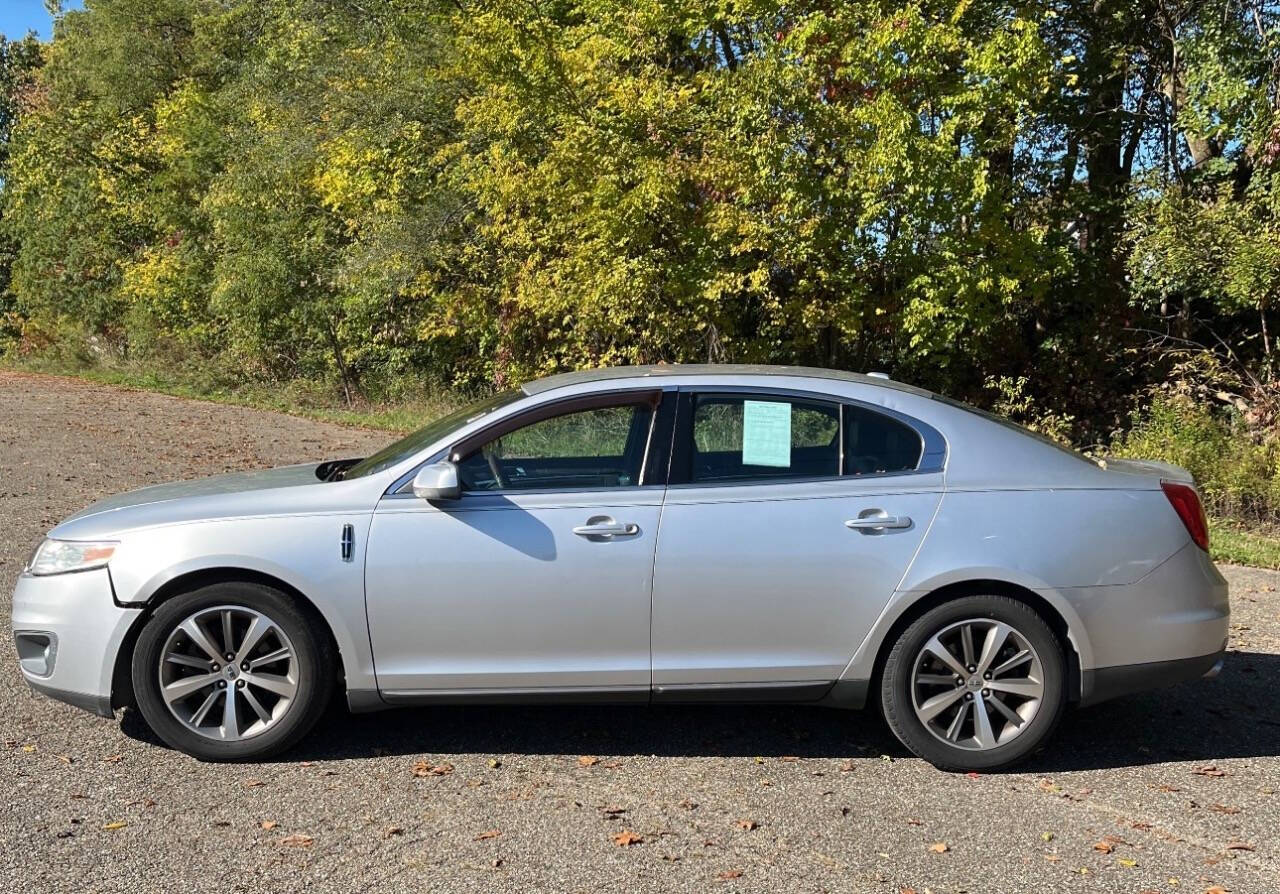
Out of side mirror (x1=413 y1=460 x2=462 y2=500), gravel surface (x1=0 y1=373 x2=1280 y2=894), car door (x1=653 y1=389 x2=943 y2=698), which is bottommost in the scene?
gravel surface (x1=0 y1=373 x2=1280 y2=894)

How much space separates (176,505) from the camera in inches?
190

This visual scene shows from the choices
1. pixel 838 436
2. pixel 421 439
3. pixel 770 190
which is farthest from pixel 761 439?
pixel 770 190

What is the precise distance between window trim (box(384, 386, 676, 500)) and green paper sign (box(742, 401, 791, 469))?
1.13 ft

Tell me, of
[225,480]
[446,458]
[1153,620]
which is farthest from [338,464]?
[1153,620]

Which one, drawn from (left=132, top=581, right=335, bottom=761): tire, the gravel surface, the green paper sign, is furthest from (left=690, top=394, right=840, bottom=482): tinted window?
(left=132, top=581, right=335, bottom=761): tire

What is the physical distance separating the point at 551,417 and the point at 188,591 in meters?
1.60

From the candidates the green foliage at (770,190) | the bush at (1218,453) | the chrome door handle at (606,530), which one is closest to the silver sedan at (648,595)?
the chrome door handle at (606,530)

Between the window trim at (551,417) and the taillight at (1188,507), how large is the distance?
2088 millimetres

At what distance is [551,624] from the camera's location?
15.3 feet

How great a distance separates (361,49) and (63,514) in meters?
12.2

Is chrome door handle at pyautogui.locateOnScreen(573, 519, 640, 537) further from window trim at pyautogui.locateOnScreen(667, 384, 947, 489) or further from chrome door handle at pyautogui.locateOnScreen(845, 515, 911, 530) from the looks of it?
chrome door handle at pyautogui.locateOnScreen(845, 515, 911, 530)

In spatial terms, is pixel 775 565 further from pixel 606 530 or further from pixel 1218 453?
pixel 1218 453

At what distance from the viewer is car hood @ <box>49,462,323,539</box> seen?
4.74 m

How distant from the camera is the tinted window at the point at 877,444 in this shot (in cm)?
486
